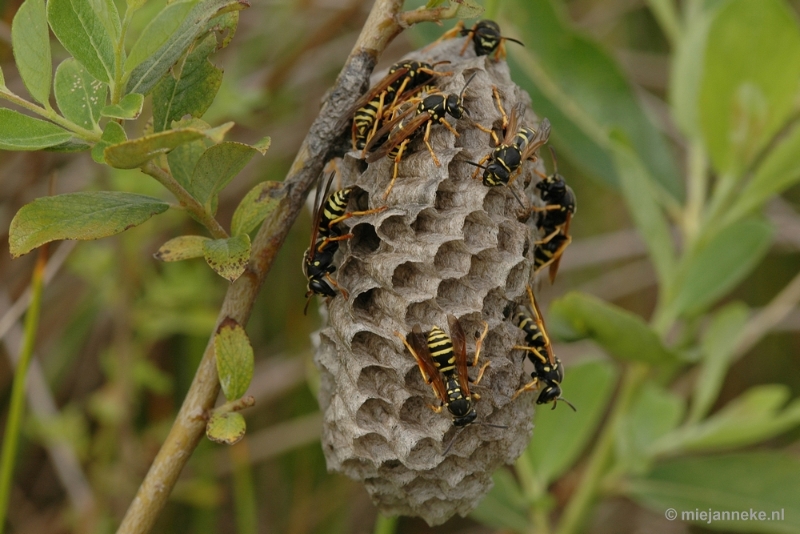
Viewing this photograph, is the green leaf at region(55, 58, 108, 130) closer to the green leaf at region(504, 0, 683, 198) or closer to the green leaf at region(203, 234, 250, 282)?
the green leaf at region(203, 234, 250, 282)

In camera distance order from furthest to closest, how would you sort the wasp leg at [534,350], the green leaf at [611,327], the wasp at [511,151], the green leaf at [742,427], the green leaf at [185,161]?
the green leaf at [742,427], the green leaf at [611,327], the wasp leg at [534,350], the wasp at [511,151], the green leaf at [185,161]

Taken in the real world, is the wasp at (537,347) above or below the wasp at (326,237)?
below

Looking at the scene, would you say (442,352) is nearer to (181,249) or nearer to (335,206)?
(335,206)

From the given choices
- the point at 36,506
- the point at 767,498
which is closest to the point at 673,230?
the point at 767,498

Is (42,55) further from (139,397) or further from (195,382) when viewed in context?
(139,397)

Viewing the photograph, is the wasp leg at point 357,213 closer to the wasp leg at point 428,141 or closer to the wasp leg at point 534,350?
the wasp leg at point 428,141

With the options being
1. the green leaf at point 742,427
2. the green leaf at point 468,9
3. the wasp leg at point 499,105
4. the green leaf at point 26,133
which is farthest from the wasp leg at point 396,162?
the green leaf at point 742,427
